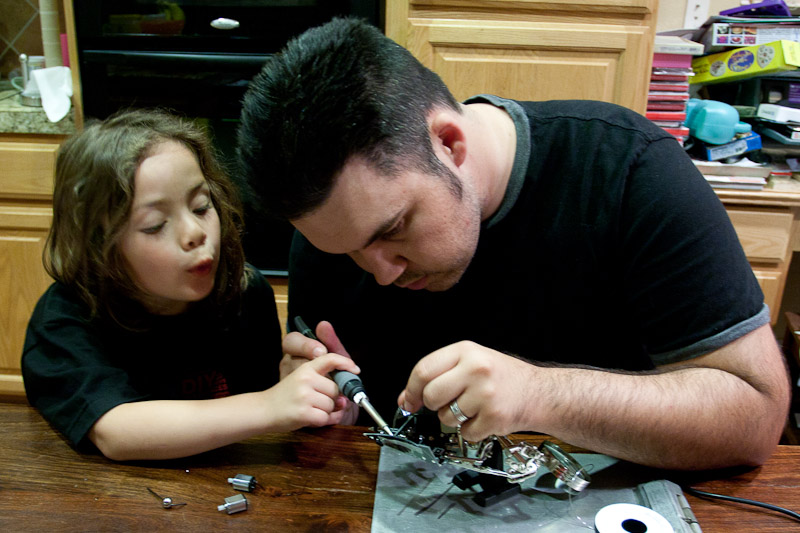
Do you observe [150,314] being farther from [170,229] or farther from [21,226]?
[21,226]

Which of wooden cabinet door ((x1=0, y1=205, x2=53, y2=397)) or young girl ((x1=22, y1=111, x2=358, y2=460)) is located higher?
young girl ((x1=22, y1=111, x2=358, y2=460))

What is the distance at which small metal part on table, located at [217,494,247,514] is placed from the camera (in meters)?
0.76

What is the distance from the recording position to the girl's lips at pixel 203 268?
1049 mm

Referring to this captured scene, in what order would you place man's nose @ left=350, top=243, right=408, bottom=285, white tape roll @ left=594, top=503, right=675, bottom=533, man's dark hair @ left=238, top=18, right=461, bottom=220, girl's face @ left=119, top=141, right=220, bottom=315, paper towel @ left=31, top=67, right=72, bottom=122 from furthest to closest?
paper towel @ left=31, top=67, right=72, bottom=122 → girl's face @ left=119, top=141, right=220, bottom=315 → man's nose @ left=350, top=243, right=408, bottom=285 → man's dark hair @ left=238, top=18, right=461, bottom=220 → white tape roll @ left=594, top=503, right=675, bottom=533

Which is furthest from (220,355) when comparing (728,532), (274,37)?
(274,37)

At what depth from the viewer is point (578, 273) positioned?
41.6 inches

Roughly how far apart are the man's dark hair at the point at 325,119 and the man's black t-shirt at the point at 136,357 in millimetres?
355

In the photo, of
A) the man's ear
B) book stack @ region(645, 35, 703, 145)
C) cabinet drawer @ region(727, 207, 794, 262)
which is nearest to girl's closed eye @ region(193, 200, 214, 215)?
the man's ear

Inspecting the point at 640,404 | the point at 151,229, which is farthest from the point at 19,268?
the point at 640,404

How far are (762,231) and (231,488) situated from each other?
1.84m

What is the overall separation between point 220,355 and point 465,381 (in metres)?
0.59

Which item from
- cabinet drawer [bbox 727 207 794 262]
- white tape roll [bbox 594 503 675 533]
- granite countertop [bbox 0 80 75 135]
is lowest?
cabinet drawer [bbox 727 207 794 262]

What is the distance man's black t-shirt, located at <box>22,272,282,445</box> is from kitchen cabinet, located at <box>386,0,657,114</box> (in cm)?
96

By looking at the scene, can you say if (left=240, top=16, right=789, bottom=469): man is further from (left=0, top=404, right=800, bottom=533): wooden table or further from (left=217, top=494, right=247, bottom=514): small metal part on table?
(left=217, top=494, right=247, bottom=514): small metal part on table
